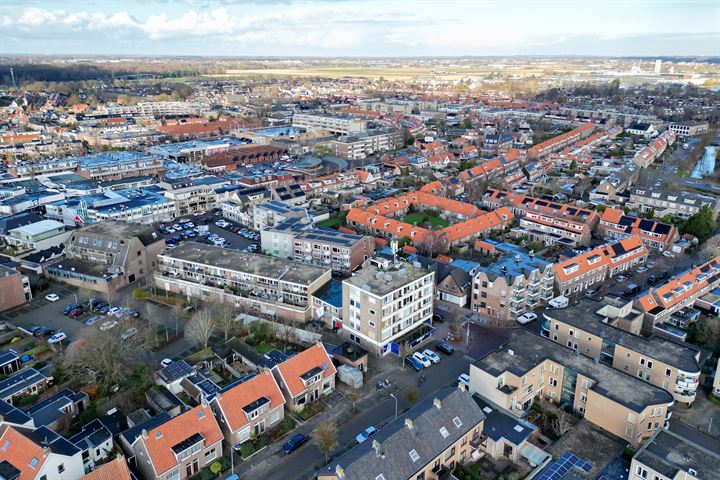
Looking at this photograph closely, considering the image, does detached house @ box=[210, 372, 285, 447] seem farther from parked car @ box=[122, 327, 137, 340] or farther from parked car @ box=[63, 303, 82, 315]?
parked car @ box=[63, 303, 82, 315]

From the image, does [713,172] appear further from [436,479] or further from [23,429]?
[23,429]

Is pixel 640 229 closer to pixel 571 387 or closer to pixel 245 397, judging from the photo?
pixel 571 387

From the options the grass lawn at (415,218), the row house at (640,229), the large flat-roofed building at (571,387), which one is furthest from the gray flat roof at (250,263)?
the row house at (640,229)

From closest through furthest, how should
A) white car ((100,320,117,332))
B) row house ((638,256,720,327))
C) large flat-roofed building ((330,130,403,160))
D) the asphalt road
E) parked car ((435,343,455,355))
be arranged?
the asphalt road → parked car ((435,343,455,355)) → row house ((638,256,720,327)) → white car ((100,320,117,332)) → large flat-roofed building ((330,130,403,160))

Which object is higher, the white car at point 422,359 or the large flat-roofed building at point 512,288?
the large flat-roofed building at point 512,288

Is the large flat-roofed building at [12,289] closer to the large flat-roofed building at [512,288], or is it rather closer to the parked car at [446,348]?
the parked car at [446,348]

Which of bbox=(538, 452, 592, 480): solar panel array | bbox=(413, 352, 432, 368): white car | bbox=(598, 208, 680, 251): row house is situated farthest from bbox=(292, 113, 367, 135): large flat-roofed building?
bbox=(538, 452, 592, 480): solar panel array
